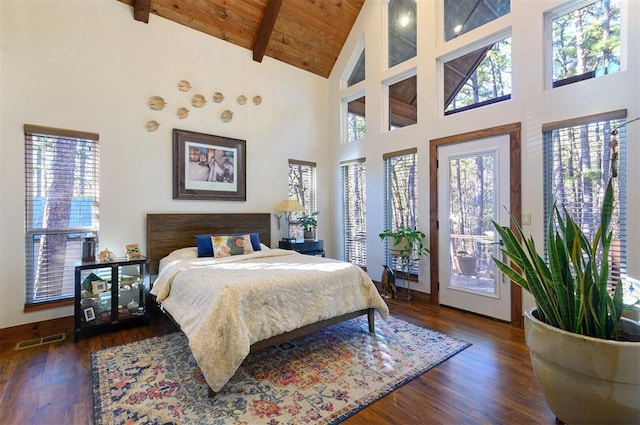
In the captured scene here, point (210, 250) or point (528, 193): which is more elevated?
point (528, 193)

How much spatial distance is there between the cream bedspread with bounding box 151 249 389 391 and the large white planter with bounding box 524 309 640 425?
151cm

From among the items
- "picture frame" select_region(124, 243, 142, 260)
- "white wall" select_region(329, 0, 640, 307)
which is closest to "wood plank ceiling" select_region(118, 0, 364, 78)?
"white wall" select_region(329, 0, 640, 307)

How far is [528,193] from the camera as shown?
10.4ft

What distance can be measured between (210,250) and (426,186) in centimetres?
285

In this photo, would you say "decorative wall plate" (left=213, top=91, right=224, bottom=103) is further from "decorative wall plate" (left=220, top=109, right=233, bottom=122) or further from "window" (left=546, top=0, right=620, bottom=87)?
"window" (left=546, top=0, right=620, bottom=87)

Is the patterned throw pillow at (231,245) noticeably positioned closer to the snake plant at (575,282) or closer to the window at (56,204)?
the window at (56,204)

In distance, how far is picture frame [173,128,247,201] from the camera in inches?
156

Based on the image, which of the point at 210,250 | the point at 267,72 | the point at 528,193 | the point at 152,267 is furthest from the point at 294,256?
the point at 267,72

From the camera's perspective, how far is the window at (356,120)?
511 centimetres

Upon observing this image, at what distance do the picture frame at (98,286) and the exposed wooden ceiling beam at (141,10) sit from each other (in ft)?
10.1

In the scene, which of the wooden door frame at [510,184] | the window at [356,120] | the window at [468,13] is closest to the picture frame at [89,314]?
the wooden door frame at [510,184]

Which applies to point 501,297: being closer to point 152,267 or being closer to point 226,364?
point 226,364

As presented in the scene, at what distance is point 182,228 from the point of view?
3.92 m

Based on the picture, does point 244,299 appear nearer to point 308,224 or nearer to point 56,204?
point 56,204
